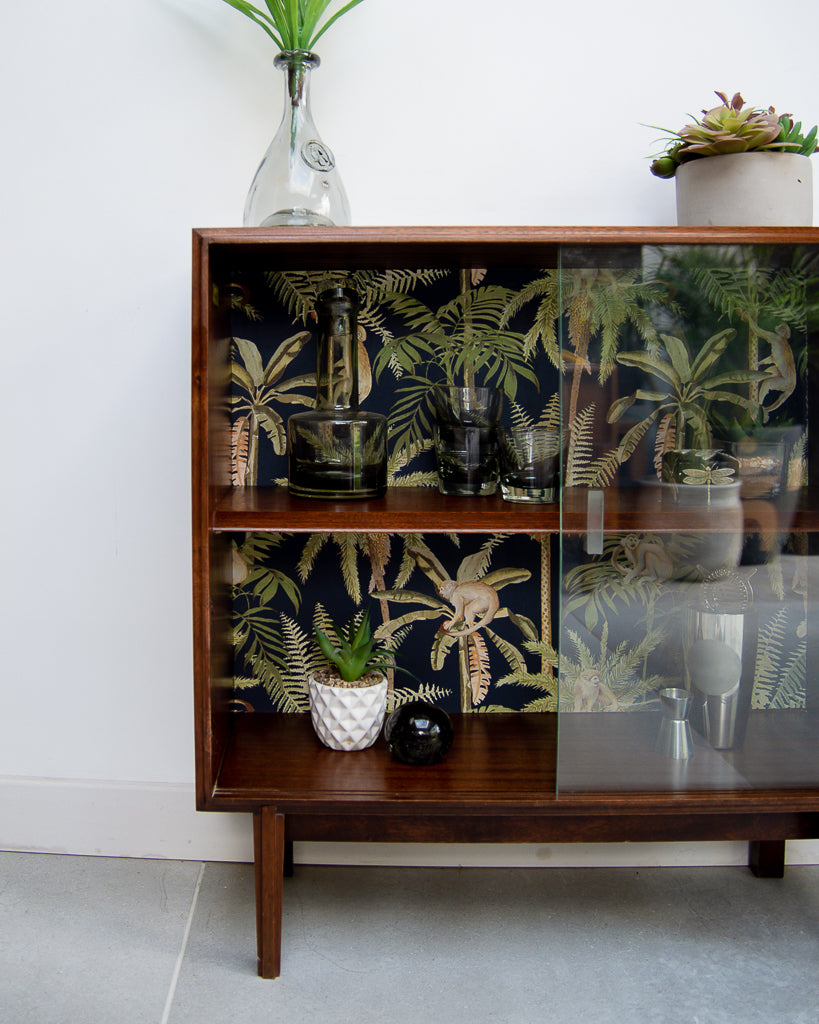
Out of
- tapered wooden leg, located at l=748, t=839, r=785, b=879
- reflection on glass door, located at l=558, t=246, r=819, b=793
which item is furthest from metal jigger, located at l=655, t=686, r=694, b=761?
tapered wooden leg, located at l=748, t=839, r=785, b=879

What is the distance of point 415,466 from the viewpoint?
1.50 m

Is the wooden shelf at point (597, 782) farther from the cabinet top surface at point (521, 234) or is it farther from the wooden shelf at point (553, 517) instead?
the cabinet top surface at point (521, 234)

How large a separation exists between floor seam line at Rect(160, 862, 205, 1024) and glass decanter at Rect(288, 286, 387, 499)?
0.74 meters

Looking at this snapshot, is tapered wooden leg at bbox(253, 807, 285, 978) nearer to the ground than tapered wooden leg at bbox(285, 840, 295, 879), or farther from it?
farther from it

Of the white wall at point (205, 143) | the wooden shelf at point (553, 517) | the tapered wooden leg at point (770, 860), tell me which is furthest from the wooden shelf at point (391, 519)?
the tapered wooden leg at point (770, 860)

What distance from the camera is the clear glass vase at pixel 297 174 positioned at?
1.28 m

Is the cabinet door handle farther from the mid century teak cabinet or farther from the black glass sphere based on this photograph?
the black glass sphere

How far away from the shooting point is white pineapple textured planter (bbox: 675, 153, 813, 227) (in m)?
1.23

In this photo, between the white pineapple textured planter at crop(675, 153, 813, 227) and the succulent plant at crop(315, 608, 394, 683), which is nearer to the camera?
the white pineapple textured planter at crop(675, 153, 813, 227)

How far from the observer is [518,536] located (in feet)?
5.00

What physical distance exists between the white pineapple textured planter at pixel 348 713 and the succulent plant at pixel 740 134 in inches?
38.3

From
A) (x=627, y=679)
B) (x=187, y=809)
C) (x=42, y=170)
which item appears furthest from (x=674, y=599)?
(x=42, y=170)

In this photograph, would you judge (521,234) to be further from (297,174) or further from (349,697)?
(349,697)

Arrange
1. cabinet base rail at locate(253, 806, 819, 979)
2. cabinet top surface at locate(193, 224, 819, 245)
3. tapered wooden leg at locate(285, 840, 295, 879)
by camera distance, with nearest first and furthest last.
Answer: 1. cabinet top surface at locate(193, 224, 819, 245)
2. cabinet base rail at locate(253, 806, 819, 979)
3. tapered wooden leg at locate(285, 840, 295, 879)
